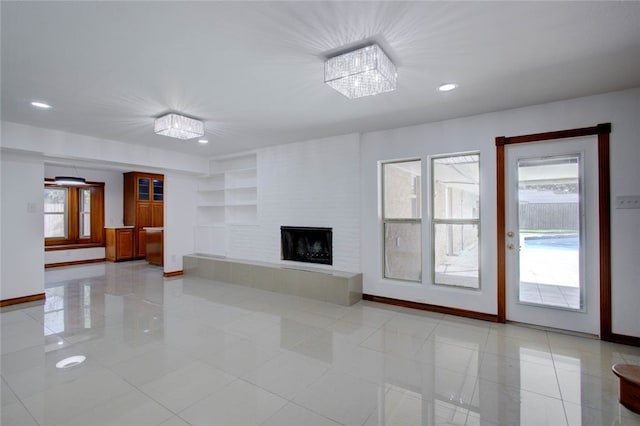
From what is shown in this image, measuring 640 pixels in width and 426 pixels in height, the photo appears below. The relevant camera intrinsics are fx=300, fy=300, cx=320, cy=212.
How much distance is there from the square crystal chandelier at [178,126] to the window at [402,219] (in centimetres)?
276

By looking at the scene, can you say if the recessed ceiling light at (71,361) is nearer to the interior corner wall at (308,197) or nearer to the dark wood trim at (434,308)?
the interior corner wall at (308,197)

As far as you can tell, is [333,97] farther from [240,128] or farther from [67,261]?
[67,261]

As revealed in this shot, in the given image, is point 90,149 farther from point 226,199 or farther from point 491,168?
point 491,168

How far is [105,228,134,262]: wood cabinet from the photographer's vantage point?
27.2ft

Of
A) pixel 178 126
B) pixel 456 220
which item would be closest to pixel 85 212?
pixel 178 126

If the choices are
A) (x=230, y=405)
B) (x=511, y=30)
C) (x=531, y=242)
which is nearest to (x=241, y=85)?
(x=511, y=30)

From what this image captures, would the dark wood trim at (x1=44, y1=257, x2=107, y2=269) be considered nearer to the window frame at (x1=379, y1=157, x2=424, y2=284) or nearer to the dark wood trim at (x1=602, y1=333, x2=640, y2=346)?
the window frame at (x1=379, y1=157, x2=424, y2=284)

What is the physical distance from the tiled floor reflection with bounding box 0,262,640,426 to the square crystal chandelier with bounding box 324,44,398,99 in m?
2.42

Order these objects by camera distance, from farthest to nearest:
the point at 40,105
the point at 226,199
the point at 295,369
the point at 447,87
→ the point at 226,199
the point at 40,105
the point at 447,87
the point at 295,369

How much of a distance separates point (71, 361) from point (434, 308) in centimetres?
409

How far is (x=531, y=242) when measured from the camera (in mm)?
3611

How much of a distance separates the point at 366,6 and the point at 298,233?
4.03 m

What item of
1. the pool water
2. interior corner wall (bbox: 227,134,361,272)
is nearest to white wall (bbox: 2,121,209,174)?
interior corner wall (bbox: 227,134,361,272)

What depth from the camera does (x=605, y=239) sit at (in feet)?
10.4
